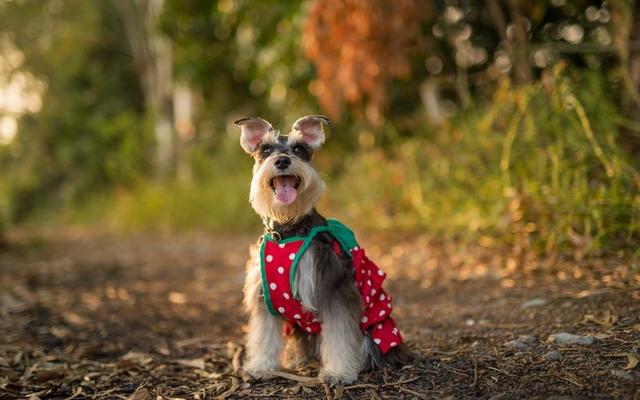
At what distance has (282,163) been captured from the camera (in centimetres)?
309

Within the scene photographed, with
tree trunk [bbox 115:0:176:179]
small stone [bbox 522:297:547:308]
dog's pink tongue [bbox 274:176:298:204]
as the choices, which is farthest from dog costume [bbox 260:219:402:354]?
tree trunk [bbox 115:0:176:179]

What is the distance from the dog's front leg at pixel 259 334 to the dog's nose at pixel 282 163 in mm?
627

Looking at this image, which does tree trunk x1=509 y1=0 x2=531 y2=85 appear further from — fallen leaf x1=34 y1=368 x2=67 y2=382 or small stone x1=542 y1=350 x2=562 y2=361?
fallen leaf x1=34 y1=368 x2=67 y2=382

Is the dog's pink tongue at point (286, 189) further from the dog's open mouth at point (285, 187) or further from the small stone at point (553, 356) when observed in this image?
the small stone at point (553, 356)

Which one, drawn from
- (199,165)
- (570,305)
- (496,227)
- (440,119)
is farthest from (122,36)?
(570,305)

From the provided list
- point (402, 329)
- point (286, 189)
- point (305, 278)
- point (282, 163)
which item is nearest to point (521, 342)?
point (402, 329)

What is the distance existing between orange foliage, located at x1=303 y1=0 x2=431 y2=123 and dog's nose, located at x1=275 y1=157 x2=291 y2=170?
4.55 metres

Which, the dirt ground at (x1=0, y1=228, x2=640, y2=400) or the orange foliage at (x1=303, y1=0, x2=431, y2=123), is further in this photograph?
the orange foliage at (x1=303, y1=0, x2=431, y2=123)

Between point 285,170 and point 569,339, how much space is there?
1.93 meters

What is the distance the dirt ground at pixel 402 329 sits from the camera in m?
2.98

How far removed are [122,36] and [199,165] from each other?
25.8 ft

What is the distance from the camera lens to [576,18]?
287 inches

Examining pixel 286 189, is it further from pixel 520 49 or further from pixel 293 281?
pixel 520 49

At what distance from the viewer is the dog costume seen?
3143 millimetres
